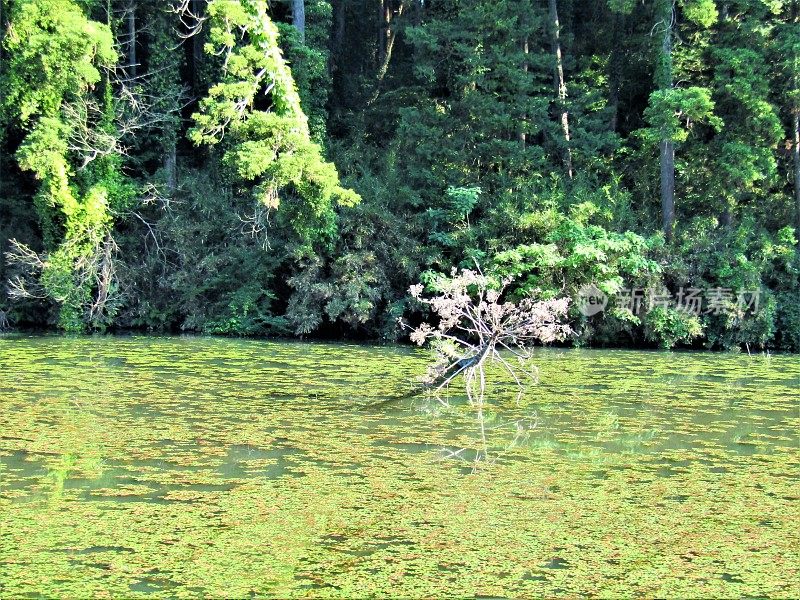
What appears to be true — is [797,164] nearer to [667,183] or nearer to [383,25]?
[667,183]

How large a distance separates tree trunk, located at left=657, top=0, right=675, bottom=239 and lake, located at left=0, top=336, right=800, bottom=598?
8047 millimetres

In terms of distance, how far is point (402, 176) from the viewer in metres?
22.9

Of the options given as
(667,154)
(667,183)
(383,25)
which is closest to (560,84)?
(667,154)

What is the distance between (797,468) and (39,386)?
9001mm

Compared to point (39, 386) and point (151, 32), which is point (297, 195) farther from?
point (39, 386)

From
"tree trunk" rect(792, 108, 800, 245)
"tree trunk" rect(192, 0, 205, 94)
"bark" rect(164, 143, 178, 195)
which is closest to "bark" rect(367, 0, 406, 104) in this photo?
"tree trunk" rect(192, 0, 205, 94)

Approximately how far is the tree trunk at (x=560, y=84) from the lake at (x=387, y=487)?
10339 mm

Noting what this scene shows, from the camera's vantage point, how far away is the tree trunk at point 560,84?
23.6 meters

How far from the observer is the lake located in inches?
237

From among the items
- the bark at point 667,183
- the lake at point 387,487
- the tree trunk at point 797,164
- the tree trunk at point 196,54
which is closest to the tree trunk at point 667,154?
the bark at point 667,183

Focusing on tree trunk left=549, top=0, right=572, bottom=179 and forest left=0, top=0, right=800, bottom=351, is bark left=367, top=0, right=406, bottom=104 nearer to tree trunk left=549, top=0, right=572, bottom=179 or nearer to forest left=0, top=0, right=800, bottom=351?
forest left=0, top=0, right=800, bottom=351

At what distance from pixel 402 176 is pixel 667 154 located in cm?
590

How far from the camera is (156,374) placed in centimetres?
1418

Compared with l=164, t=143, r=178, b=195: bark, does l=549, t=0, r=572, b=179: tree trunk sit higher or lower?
higher
